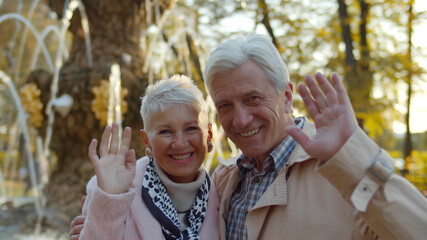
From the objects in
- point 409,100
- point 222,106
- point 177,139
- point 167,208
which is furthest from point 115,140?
point 409,100

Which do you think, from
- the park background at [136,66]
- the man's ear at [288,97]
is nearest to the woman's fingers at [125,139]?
the man's ear at [288,97]

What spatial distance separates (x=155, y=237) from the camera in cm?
204

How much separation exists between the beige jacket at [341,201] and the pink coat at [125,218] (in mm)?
88

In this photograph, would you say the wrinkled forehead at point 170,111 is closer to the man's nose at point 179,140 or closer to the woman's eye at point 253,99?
the man's nose at point 179,140

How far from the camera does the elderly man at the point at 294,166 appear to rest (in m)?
1.45

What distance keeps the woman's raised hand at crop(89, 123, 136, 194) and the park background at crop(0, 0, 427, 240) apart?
79.7 inches

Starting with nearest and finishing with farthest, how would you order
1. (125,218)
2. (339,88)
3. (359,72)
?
(339,88) → (125,218) → (359,72)

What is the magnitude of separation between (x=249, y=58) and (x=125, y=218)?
1048mm

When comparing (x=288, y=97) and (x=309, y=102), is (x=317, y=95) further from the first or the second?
(x=288, y=97)

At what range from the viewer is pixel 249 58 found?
83.9 inches

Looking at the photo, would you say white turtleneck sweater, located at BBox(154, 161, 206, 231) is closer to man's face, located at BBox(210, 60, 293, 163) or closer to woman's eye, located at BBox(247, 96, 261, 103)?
man's face, located at BBox(210, 60, 293, 163)

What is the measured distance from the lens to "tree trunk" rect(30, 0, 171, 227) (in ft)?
19.3

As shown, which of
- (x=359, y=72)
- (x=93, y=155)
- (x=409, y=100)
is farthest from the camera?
(x=409, y=100)

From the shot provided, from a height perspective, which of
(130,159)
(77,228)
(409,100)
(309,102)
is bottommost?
(409,100)
